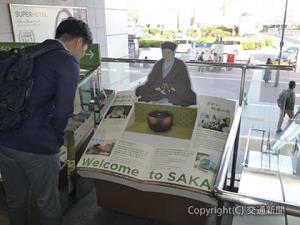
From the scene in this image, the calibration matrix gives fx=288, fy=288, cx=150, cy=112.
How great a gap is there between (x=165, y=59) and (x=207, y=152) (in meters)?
0.59

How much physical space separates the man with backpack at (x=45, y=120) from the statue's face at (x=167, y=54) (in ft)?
1.42

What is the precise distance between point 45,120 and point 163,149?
0.60 metres

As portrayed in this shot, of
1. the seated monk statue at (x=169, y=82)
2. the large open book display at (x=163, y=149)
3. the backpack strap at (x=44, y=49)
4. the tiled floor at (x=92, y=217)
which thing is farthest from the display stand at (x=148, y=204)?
the backpack strap at (x=44, y=49)

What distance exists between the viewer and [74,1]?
4.00 meters

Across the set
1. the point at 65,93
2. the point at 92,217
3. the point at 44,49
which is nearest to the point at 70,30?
the point at 44,49

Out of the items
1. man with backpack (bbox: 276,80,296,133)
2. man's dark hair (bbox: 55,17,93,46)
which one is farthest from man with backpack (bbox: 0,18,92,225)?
man with backpack (bbox: 276,80,296,133)

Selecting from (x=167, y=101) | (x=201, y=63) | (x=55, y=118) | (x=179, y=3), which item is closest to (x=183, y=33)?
(x=179, y=3)

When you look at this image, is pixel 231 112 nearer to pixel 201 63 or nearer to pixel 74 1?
pixel 201 63

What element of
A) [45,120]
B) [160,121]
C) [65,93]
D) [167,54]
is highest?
[167,54]

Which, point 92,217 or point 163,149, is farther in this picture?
point 92,217

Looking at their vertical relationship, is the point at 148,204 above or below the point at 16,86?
below

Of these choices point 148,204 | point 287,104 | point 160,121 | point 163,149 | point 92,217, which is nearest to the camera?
point 163,149

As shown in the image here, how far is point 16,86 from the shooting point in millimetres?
1236

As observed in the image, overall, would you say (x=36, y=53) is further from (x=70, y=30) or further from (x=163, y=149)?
(x=163, y=149)
